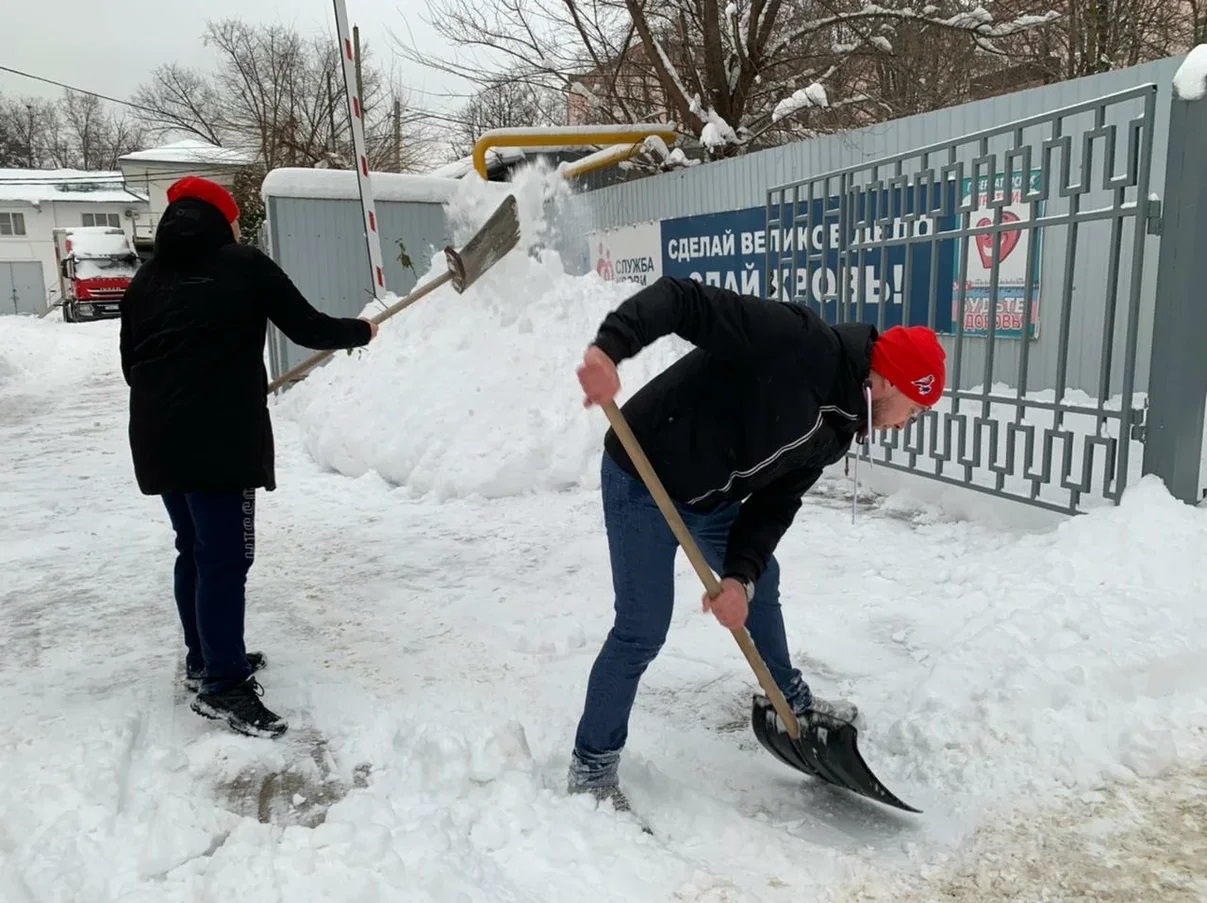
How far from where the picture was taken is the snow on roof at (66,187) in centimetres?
4119

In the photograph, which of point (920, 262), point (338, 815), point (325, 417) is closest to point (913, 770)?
point (338, 815)

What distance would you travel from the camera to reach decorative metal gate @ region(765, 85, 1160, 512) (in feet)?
→ 12.4

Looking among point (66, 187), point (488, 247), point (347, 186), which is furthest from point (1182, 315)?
point (66, 187)

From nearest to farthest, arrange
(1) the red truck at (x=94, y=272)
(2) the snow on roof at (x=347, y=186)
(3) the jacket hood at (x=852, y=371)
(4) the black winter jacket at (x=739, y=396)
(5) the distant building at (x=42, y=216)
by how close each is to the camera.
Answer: (4) the black winter jacket at (x=739, y=396), (3) the jacket hood at (x=852, y=371), (2) the snow on roof at (x=347, y=186), (1) the red truck at (x=94, y=272), (5) the distant building at (x=42, y=216)

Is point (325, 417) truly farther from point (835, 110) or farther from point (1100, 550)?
point (835, 110)

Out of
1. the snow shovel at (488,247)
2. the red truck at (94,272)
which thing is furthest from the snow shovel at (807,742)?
the red truck at (94,272)

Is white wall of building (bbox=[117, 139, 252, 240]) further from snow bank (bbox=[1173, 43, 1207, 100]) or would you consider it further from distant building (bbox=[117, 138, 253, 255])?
snow bank (bbox=[1173, 43, 1207, 100])

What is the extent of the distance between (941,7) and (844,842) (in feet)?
35.2

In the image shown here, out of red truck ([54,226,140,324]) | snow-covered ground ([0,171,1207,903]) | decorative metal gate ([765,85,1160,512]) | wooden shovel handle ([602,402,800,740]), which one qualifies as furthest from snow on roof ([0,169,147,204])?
wooden shovel handle ([602,402,800,740])

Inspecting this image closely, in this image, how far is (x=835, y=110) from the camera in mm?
11656

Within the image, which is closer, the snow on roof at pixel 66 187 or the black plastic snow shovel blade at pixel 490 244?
the black plastic snow shovel blade at pixel 490 244

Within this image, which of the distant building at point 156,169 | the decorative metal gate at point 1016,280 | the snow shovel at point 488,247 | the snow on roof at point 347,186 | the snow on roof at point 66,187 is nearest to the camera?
the decorative metal gate at point 1016,280

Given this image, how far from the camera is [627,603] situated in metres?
2.27

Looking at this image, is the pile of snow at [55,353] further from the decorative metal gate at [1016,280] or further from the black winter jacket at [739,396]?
the black winter jacket at [739,396]
